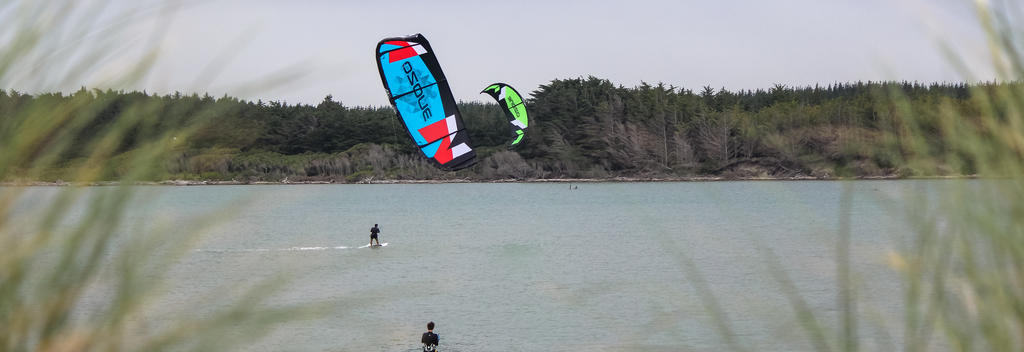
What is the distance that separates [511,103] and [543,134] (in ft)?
265

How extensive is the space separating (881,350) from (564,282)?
37.5 m

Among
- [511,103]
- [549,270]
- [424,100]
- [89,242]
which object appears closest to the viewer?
[89,242]

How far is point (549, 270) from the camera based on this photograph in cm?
4331

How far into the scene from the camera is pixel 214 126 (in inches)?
45.5

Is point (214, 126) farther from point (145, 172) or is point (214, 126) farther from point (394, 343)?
point (394, 343)

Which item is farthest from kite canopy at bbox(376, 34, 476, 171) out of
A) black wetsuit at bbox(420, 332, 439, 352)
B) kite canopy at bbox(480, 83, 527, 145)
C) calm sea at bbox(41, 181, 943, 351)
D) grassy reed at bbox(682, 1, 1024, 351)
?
grassy reed at bbox(682, 1, 1024, 351)

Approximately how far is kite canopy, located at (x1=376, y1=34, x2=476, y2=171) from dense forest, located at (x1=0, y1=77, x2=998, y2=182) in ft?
8.88

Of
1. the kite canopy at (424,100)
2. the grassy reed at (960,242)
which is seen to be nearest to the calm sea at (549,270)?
the grassy reed at (960,242)

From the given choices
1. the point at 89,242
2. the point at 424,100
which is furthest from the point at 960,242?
the point at 424,100

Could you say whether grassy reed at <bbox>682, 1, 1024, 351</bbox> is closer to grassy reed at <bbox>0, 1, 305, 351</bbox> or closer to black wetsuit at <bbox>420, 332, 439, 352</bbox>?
grassy reed at <bbox>0, 1, 305, 351</bbox>

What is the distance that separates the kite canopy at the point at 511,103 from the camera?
28.9 metres

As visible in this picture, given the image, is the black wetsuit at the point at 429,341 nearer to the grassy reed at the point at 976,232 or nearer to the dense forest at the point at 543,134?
the dense forest at the point at 543,134

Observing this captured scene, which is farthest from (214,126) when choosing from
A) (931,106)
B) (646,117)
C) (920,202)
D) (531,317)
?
(646,117)

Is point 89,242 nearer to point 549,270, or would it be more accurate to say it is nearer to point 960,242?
point 960,242
